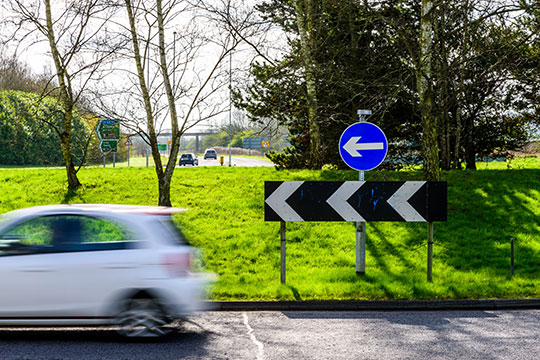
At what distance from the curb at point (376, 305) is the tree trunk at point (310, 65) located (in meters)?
7.98

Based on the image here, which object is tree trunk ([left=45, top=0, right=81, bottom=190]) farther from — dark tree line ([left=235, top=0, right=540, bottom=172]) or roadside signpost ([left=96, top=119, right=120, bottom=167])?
dark tree line ([left=235, top=0, right=540, bottom=172])

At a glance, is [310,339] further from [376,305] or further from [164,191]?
[164,191]

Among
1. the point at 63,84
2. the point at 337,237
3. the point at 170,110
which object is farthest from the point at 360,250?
the point at 63,84

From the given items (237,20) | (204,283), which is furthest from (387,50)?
(204,283)

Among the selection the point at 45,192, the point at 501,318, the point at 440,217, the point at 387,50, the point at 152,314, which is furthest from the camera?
the point at 387,50

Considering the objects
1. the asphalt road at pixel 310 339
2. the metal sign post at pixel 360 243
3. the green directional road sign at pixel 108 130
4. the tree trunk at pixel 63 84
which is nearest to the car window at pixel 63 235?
the asphalt road at pixel 310 339

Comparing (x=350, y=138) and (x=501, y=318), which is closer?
(x=501, y=318)

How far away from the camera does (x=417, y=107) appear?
46.4 ft

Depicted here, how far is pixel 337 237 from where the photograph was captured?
12891 millimetres

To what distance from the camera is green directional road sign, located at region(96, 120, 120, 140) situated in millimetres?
15627

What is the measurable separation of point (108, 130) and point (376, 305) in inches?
542

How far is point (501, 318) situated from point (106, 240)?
16.5ft

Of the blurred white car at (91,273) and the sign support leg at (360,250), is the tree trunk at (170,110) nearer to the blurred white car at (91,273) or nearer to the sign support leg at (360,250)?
the sign support leg at (360,250)

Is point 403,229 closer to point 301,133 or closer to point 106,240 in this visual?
point 106,240
